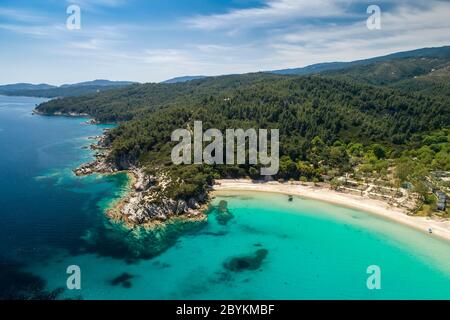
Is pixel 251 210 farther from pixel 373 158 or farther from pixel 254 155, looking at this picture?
pixel 373 158

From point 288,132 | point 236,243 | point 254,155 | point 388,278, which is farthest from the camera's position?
point 288,132

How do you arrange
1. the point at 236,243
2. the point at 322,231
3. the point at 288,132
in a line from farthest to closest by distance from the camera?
1. the point at 288,132
2. the point at 322,231
3. the point at 236,243

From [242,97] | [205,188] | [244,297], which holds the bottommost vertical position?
[244,297]

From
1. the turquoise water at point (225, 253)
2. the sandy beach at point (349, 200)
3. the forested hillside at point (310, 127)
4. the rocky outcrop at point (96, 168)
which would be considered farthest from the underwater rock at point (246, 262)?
the rocky outcrop at point (96, 168)

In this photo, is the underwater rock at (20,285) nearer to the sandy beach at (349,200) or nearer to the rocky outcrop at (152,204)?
the rocky outcrop at (152,204)

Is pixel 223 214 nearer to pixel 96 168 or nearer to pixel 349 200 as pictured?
pixel 349 200

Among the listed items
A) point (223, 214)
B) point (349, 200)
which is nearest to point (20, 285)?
point (223, 214)

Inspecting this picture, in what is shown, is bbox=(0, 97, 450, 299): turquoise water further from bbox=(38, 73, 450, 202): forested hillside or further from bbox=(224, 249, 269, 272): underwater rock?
bbox=(38, 73, 450, 202): forested hillside
